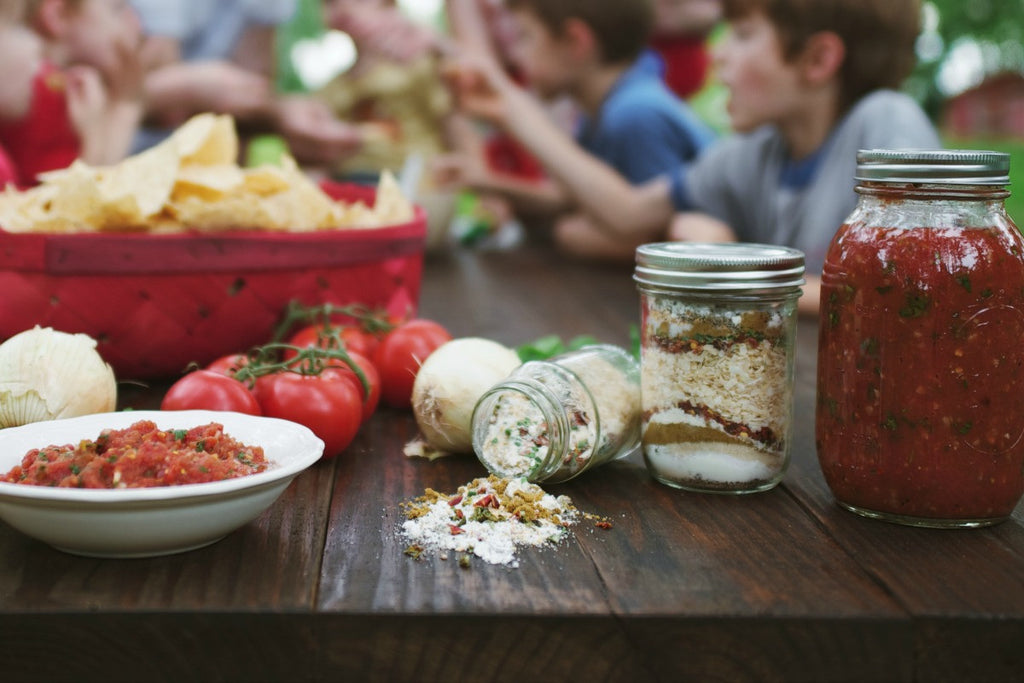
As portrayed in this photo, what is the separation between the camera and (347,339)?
67.3 inches

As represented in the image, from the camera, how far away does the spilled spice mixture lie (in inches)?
42.4

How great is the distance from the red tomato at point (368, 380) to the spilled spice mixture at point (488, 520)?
1.00 ft

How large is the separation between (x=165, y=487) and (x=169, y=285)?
77 centimetres

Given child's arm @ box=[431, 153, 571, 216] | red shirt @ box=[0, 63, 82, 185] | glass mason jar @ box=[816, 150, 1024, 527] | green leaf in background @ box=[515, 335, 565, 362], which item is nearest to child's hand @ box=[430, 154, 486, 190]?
child's arm @ box=[431, 153, 571, 216]

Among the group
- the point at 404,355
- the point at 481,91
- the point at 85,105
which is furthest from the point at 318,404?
the point at 481,91

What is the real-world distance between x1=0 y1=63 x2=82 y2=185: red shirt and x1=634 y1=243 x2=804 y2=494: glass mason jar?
2.67m

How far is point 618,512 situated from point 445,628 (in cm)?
35

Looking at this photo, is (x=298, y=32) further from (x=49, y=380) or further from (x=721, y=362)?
(x=721, y=362)

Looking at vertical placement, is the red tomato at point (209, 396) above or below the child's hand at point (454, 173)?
above

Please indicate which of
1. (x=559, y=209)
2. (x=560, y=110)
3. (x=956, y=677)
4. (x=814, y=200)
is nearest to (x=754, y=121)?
(x=814, y=200)

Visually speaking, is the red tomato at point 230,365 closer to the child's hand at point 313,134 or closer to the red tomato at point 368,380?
the red tomato at point 368,380

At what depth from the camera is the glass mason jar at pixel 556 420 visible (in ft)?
4.04

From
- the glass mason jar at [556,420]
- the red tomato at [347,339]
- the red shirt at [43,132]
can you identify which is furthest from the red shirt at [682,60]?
the glass mason jar at [556,420]

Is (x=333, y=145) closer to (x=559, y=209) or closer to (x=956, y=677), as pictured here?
(x=559, y=209)
